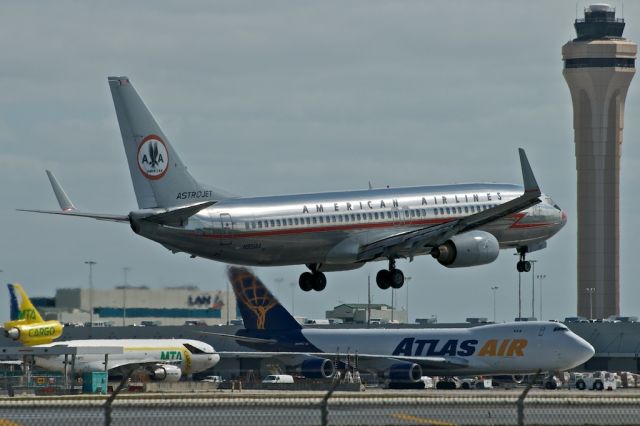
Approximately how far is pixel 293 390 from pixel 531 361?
22.4 meters

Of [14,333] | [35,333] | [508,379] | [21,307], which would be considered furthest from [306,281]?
[21,307]

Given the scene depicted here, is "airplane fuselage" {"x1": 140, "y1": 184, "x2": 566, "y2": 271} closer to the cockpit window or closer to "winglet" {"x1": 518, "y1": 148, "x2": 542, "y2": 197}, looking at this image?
"winglet" {"x1": 518, "y1": 148, "x2": 542, "y2": 197}

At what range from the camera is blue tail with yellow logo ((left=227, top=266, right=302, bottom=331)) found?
396ft

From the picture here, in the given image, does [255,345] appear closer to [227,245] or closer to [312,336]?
[312,336]

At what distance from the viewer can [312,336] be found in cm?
11856

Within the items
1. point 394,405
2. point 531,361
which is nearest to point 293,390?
point 531,361

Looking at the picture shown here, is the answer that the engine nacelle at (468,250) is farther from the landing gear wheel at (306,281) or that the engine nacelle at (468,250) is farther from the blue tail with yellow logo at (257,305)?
the blue tail with yellow logo at (257,305)

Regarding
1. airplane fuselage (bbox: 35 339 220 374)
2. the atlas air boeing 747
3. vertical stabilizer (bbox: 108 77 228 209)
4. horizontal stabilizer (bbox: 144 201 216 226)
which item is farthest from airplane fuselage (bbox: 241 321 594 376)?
horizontal stabilizer (bbox: 144 201 216 226)

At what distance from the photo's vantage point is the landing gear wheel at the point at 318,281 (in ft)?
276

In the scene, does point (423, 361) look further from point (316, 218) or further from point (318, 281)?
point (316, 218)

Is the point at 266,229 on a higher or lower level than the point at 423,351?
higher

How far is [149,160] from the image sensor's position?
7700cm

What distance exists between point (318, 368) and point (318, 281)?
2524cm

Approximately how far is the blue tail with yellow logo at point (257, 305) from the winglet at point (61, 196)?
43947 mm
